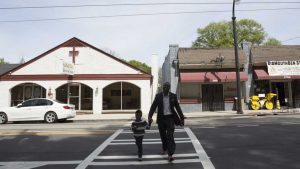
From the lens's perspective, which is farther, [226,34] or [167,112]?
[226,34]

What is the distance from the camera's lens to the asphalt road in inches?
279

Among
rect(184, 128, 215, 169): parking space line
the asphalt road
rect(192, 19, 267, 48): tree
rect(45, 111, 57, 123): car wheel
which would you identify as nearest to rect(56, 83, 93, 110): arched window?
rect(45, 111, 57, 123): car wheel

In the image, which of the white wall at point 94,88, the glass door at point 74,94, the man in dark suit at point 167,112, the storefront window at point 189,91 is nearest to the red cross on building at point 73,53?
the white wall at point 94,88

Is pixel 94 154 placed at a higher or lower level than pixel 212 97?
→ lower

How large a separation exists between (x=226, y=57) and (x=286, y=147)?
19185mm

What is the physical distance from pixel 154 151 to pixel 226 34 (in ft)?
161

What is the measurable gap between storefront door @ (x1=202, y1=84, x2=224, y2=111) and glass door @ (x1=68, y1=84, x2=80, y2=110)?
10.2m

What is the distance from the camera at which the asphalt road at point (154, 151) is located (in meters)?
7.09

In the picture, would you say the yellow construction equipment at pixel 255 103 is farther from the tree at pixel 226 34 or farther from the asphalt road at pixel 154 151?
the tree at pixel 226 34

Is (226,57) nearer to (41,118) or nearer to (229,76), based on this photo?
(229,76)

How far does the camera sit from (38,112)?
18734mm

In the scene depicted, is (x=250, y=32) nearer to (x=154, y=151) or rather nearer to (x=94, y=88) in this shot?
(x=94, y=88)

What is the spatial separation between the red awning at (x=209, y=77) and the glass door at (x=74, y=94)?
8458 mm

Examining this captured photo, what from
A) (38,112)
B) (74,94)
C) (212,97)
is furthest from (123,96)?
(38,112)
